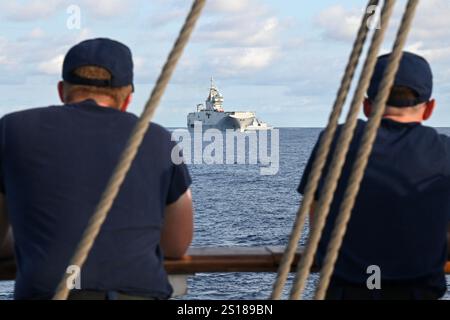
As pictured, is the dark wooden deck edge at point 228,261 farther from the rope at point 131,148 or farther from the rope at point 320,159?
the rope at point 131,148

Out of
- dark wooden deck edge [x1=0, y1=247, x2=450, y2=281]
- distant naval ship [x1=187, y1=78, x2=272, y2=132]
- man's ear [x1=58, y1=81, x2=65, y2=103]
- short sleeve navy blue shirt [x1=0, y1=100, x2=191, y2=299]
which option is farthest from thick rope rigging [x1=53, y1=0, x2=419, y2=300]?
distant naval ship [x1=187, y1=78, x2=272, y2=132]

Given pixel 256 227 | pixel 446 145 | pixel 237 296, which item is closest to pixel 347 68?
pixel 446 145

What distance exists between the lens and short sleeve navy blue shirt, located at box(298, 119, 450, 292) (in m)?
2.34

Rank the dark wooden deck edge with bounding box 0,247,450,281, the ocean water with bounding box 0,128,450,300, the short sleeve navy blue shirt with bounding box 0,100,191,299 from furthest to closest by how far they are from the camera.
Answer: the ocean water with bounding box 0,128,450,300 → the dark wooden deck edge with bounding box 0,247,450,281 → the short sleeve navy blue shirt with bounding box 0,100,191,299

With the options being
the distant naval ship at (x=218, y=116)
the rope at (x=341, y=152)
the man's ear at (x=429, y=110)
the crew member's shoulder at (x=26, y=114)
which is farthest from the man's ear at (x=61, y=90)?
the distant naval ship at (x=218, y=116)

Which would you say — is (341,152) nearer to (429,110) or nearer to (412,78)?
(412,78)

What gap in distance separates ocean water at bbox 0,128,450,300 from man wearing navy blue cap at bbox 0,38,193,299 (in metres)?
8.92

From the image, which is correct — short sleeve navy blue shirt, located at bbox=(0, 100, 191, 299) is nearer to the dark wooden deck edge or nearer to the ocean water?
the dark wooden deck edge

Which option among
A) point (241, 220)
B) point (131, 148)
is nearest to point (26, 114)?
point (131, 148)

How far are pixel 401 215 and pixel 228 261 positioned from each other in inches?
35.2

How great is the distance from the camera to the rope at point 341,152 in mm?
1762

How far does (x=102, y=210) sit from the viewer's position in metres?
1.70

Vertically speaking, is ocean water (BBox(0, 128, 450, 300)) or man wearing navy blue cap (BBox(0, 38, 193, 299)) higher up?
man wearing navy blue cap (BBox(0, 38, 193, 299))

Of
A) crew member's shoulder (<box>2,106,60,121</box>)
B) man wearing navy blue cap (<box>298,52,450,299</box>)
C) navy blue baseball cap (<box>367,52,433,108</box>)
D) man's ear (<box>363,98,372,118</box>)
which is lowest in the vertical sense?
man wearing navy blue cap (<box>298,52,450,299</box>)
